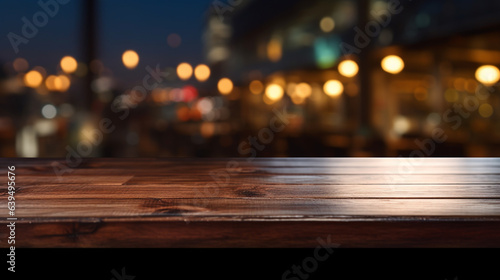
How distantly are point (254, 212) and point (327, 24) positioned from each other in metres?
15.2

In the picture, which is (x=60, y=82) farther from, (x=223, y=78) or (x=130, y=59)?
(x=223, y=78)

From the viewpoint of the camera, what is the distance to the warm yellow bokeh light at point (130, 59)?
7.33 m

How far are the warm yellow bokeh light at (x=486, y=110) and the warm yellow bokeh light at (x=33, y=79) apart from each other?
35.8 feet

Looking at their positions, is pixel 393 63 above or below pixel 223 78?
below

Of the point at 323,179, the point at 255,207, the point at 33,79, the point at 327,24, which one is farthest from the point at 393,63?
the point at 327,24

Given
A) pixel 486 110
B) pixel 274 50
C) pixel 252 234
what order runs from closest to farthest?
pixel 252 234 → pixel 486 110 → pixel 274 50

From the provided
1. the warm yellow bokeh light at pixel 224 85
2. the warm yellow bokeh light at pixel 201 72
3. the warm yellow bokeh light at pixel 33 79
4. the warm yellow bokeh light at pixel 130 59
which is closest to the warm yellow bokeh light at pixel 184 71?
the warm yellow bokeh light at pixel 201 72

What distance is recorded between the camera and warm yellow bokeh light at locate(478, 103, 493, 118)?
11134 mm

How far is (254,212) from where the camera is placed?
0.97m

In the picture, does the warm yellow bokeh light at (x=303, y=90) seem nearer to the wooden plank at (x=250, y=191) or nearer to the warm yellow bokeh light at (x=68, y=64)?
the warm yellow bokeh light at (x=68, y=64)

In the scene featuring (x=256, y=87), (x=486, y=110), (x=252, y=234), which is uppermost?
(x=256, y=87)

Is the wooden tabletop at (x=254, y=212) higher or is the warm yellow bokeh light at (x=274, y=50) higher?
the warm yellow bokeh light at (x=274, y=50)
